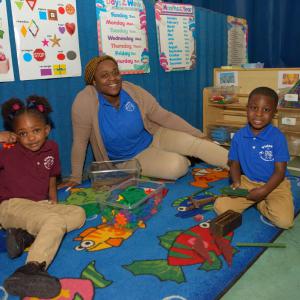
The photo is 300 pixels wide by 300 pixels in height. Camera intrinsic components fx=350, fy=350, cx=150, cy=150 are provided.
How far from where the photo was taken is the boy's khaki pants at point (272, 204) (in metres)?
1.57

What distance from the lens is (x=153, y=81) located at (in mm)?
2611

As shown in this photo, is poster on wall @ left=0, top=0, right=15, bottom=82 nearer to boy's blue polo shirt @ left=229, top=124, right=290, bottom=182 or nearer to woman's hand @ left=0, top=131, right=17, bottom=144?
woman's hand @ left=0, top=131, right=17, bottom=144

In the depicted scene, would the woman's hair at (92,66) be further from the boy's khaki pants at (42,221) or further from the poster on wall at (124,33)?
the boy's khaki pants at (42,221)

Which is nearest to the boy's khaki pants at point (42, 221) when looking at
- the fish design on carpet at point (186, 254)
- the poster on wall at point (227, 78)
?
the fish design on carpet at point (186, 254)

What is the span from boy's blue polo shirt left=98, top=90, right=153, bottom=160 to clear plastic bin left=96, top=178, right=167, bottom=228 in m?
0.37

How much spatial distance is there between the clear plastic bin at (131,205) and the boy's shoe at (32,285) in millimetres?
487

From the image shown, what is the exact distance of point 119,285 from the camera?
3.97ft

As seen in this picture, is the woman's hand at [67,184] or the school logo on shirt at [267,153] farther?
the woman's hand at [67,184]

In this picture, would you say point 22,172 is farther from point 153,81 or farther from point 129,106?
point 153,81

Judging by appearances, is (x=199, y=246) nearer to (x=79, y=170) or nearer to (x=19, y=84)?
(x=79, y=170)

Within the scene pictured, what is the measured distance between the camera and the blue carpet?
1.17 m

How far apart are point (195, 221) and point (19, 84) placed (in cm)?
119

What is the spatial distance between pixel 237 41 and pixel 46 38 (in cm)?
198

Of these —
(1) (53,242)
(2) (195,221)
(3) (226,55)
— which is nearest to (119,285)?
(1) (53,242)
